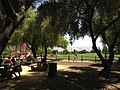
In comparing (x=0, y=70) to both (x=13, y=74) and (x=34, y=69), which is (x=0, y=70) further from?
(x=34, y=69)

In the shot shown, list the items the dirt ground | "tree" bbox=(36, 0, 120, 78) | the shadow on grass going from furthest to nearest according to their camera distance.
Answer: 1. "tree" bbox=(36, 0, 120, 78)
2. the shadow on grass
3. the dirt ground

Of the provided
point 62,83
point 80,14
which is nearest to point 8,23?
point 62,83

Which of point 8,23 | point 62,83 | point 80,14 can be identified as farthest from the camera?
point 80,14

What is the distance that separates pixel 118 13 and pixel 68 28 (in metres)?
4.02

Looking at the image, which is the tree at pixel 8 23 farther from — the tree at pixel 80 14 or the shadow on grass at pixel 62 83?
the tree at pixel 80 14

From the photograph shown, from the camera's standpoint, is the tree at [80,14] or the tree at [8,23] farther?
the tree at [80,14]

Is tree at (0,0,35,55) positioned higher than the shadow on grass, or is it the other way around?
tree at (0,0,35,55)

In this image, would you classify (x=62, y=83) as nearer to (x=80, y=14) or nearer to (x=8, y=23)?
(x=80, y=14)

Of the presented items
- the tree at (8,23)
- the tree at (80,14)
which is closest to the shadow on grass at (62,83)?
the tree at (80,14)

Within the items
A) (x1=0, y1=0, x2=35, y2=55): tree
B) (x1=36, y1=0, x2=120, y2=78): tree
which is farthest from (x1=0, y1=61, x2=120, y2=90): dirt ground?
(x1=0, y1=0, x2=35, y2=55): tree

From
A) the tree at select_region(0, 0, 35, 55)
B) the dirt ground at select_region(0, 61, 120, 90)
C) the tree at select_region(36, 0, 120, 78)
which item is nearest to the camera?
the tree at select_region(0, 0, 35, 55)

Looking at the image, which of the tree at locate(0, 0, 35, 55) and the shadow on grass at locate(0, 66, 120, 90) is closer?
the tree at locate(0, 0, 35, 55)

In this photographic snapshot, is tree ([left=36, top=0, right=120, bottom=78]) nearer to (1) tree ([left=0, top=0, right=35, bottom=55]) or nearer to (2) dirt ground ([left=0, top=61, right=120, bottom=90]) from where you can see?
(2) dirt ground ([left=0, top=61, right=120, bottom=90])

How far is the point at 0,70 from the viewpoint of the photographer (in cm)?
1992
